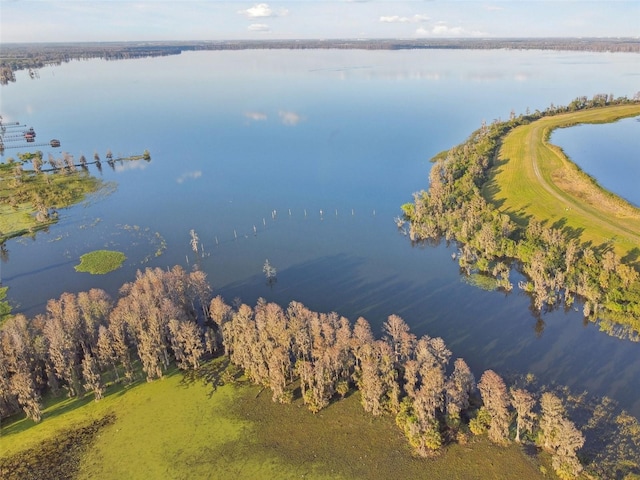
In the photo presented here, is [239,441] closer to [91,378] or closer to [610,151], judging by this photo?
[91,378]

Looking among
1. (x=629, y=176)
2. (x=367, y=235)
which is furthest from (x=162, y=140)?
(x=629, y=176)

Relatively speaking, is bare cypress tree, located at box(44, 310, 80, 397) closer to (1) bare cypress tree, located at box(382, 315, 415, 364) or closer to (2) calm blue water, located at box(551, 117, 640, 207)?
(1) bare cypress tree, located at box(382, 315, 415, 364)

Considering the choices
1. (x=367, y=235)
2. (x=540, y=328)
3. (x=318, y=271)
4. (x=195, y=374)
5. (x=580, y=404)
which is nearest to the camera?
(x=580, y=404)

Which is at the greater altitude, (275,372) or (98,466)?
(275,372)

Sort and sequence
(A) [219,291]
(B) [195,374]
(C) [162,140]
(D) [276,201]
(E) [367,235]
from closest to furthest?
(B) [195,374]
(A) [219,291]
(E) [367,235]
(D) [276,201]
(C) [162,140]

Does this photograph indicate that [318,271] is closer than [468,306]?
No

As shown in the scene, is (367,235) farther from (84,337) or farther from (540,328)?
(84,337)
